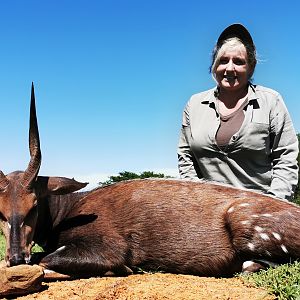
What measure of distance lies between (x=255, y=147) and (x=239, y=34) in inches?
51.0

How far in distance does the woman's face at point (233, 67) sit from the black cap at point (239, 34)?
0.29 feet

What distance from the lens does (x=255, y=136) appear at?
6.45 metres

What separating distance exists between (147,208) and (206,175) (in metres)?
1.42

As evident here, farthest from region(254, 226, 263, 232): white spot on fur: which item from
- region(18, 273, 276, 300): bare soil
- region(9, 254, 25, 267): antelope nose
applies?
region(9, 254, 25, 267): antelope nose

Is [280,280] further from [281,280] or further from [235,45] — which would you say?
[235,45]

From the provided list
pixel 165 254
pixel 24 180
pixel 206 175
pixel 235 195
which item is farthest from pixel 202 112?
pixel 24 180

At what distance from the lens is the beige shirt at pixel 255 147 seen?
6434mm

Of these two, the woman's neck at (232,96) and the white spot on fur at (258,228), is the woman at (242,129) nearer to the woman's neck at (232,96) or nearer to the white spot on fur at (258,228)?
the woman's neck at (232,96)

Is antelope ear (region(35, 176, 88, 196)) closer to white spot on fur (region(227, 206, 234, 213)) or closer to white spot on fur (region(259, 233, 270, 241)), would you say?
white spot on fur (region(227, 206, 234, 213))

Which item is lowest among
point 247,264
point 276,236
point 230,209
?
point 247,264

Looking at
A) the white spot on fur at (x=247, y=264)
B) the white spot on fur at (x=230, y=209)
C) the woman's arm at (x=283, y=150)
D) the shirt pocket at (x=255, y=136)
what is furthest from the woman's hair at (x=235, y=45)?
the white spot on fur at (x=247, y=264)

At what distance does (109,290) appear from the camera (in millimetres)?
4719

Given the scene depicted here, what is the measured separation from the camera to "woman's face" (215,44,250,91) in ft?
21.7

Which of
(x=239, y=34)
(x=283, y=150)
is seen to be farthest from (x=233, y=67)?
(x=283, y=150)
